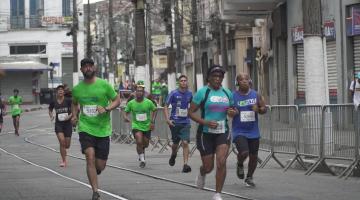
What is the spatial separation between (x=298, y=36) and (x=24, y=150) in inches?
412

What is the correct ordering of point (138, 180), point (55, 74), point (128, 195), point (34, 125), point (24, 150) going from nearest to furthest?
point (128, 195) → point (138, 180) → point (24, 150) → point (34, 125) → point (55, 74)

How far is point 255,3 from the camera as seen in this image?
3039 centimetres

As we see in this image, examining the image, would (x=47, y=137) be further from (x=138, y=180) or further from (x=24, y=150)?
(x=138, y=180)

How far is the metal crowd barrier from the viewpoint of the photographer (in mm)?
14445

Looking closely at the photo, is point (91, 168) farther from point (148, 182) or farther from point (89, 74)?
point (148, 182)

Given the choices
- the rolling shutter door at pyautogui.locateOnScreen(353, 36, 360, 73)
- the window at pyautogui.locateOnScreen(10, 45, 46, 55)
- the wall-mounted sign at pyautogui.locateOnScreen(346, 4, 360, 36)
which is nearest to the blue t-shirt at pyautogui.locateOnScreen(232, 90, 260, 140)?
the wall-mounted sign at pyautogui.locateOnScreen(346, 4, 360, 36)

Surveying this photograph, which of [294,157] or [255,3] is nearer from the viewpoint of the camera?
[294,157]

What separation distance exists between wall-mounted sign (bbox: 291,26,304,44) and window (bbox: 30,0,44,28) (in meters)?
56.1

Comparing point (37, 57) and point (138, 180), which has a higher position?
point (37, 57)

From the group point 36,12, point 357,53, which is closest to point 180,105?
point 357,53

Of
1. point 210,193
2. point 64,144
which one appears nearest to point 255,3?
point 64,144

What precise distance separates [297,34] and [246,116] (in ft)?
A: 52.5

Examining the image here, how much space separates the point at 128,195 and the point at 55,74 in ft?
225

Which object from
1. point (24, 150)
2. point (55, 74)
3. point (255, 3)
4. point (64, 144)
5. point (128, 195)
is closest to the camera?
point (128, 195)
